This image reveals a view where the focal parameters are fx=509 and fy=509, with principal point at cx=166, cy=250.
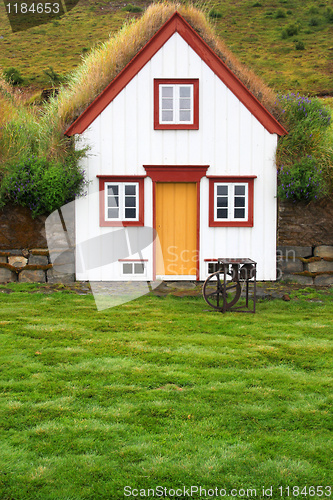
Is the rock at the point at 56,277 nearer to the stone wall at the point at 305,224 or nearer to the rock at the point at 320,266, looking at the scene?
the stone wall at the point at 305,224

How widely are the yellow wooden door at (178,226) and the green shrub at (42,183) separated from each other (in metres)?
2.31

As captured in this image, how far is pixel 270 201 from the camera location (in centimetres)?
1376

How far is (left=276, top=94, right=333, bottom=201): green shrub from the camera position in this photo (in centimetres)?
1320

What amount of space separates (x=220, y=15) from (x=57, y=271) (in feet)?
200

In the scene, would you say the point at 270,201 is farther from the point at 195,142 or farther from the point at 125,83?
the point at 125,83

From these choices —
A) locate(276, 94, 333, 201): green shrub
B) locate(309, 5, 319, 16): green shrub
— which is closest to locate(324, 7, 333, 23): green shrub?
locate(309, 5, 319, 16): green shrub

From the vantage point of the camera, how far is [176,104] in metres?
13.6

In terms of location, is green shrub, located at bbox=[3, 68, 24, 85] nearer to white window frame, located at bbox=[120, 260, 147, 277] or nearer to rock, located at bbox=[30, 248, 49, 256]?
rock, located at bbox=[30, 248, 49, 256]

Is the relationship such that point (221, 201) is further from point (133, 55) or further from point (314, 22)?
point (314, 22)

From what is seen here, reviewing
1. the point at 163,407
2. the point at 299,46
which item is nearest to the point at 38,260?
the point at 163,407

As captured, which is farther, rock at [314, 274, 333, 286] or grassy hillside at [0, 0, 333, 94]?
grassy hillside at [0, 0, 333, 94]

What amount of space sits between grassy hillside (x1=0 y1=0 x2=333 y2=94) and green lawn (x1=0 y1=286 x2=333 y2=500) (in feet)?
126

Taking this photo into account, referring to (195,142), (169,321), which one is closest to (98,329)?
(169,321)

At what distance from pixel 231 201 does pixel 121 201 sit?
297cm
